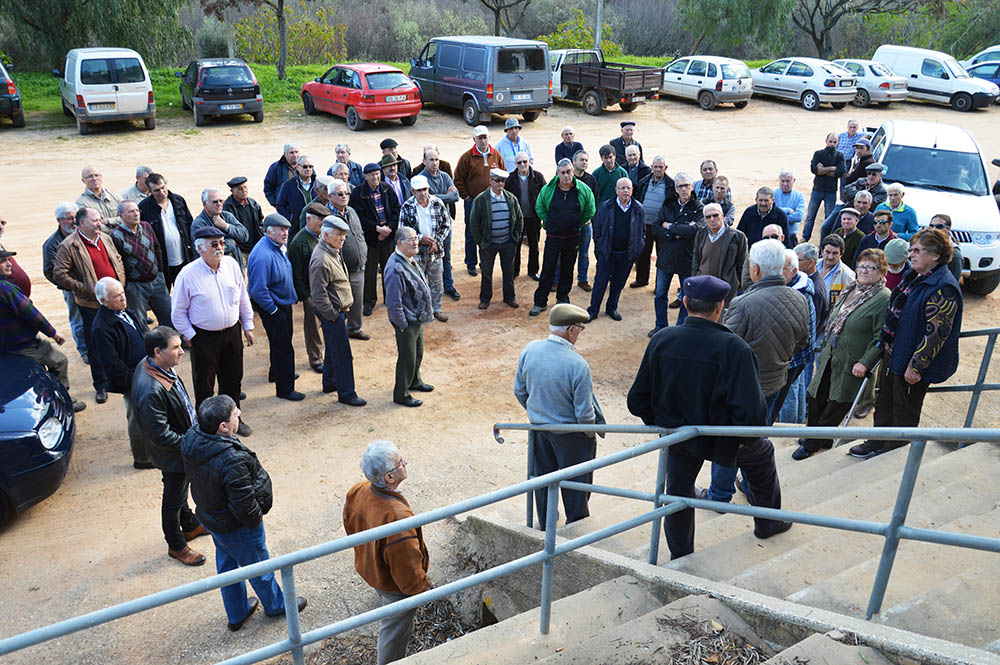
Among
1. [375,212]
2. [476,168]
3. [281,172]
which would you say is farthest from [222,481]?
[476,168]

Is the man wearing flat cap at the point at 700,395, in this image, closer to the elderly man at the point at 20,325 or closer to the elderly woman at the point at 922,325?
the elderly woman at the point at 922,325

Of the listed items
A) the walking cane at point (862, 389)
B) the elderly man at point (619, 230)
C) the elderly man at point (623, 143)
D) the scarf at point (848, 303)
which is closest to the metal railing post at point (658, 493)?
the walking cane at point (862, 389)

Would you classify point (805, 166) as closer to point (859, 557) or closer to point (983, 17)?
point (859, 557)

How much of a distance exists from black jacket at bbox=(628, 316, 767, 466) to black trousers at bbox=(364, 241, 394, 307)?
20.3 feet

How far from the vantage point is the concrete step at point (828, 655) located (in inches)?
122

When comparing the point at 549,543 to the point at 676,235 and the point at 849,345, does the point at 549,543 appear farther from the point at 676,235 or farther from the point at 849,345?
the point at 676,235

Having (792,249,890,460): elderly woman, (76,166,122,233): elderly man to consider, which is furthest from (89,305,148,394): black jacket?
(792,249,890,460): elderly woman

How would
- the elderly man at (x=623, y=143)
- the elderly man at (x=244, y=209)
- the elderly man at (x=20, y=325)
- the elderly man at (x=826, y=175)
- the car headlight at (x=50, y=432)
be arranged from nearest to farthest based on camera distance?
the car headlight at (x=50, y=432)
the elderly man at (x=20, y=325)
the elderly man at (x=244, y=209)
the elderly man at (x=623, y=143)
the elderly man at (x=826, y=175)

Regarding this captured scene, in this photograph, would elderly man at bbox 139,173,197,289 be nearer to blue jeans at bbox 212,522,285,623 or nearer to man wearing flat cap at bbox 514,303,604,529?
blue jeans at bbox 212,522,285,623

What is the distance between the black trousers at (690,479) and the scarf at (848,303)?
7.98 ft

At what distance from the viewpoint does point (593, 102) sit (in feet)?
76.3

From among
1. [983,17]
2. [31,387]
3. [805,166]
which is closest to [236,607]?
[31,387]

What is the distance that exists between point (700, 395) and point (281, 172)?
24.8ft

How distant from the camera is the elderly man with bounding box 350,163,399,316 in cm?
Result: 944
